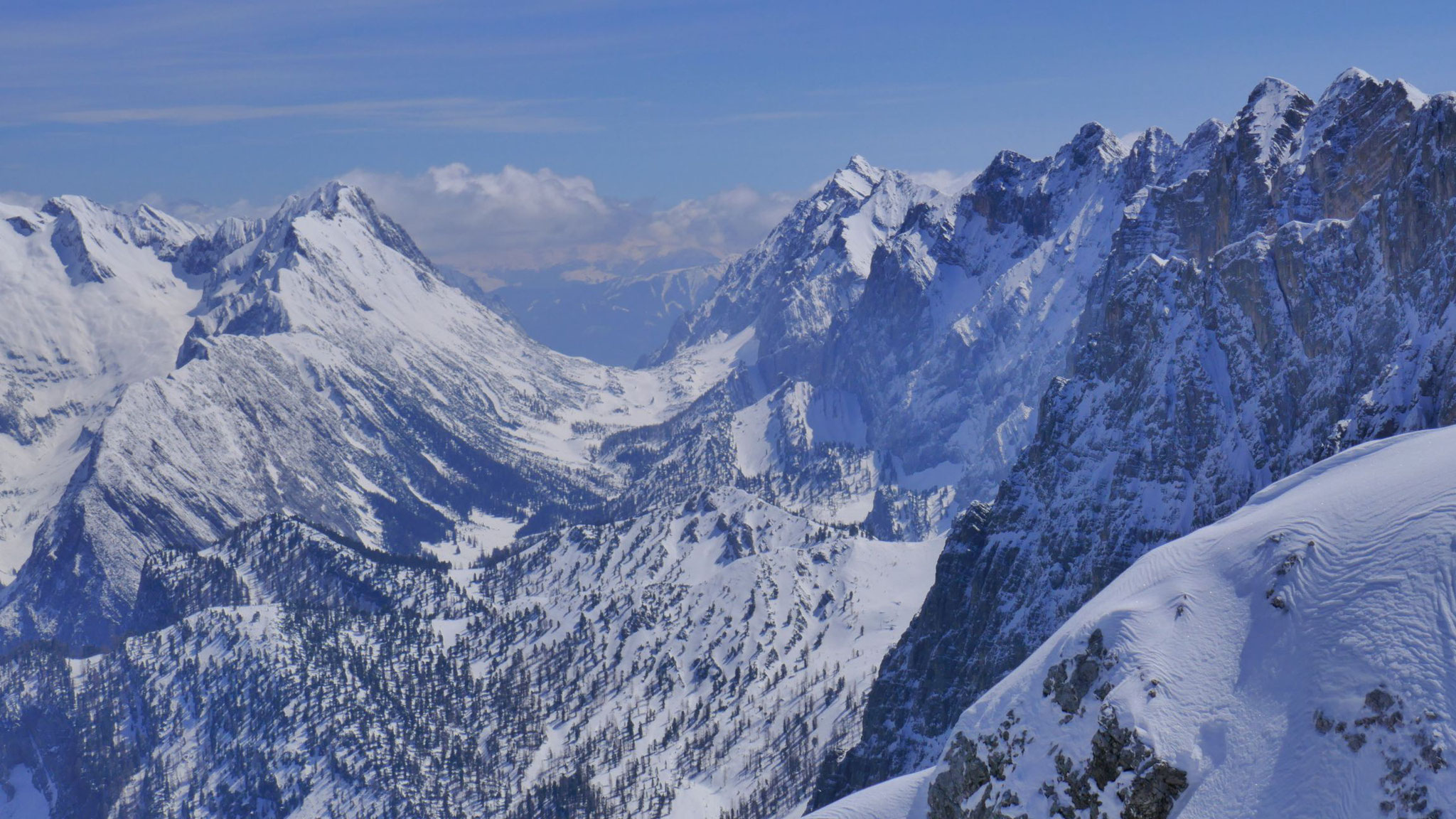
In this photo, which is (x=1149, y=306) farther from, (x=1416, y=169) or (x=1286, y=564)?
(x=1286, y=564)

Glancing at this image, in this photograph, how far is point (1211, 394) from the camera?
531 feet

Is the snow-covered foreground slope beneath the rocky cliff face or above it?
beneath

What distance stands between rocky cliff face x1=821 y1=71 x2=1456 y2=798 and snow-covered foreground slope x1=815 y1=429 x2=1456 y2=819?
205 ft

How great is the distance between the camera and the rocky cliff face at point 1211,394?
12975 cm

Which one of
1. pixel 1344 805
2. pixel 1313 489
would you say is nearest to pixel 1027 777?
pixel 1344 805

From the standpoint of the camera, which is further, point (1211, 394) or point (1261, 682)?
point (1211, 394)

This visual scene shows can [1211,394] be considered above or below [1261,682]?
above

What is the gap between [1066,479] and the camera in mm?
179500

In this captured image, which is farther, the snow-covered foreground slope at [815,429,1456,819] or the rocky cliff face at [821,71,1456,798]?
the rocky cliff face at [821,71,1456,798]

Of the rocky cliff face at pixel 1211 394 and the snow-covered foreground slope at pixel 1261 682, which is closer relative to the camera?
the snow-covered foreground slope at pixel 1261 682

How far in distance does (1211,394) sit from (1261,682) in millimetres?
117752

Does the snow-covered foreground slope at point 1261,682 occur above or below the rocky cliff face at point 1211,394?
below

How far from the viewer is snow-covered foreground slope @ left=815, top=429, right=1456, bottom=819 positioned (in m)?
46.9

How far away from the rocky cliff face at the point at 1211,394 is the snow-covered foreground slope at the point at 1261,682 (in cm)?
6259
